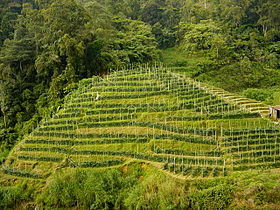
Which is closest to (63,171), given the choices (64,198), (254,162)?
(64,198)

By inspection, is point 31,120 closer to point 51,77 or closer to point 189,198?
point 51,77

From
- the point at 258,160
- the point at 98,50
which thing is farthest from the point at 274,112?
the point at 98,50

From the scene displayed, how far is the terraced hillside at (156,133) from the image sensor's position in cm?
1647

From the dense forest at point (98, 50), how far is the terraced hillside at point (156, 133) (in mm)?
3911

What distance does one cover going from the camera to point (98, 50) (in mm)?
28469

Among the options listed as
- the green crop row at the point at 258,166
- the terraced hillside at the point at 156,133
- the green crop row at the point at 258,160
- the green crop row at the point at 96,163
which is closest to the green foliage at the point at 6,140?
the terraced hillside at the point at 156,133

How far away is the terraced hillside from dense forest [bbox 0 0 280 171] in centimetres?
391

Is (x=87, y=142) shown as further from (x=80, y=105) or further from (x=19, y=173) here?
(x=19, y=173)

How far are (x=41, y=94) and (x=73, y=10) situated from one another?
8.63 metres

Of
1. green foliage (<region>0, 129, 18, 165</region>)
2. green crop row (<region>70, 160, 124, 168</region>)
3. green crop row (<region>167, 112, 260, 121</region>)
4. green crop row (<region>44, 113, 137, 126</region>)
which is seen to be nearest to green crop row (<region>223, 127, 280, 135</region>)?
green crop row (<region>167, 112, 260, 121</region>)

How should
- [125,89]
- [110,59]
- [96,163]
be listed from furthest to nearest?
1. [110,59]
2. [125,89]
3. [96,163]

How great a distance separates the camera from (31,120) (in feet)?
79.8

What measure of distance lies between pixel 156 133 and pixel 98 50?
13.1 metres

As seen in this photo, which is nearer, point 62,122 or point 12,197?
point 12,197
